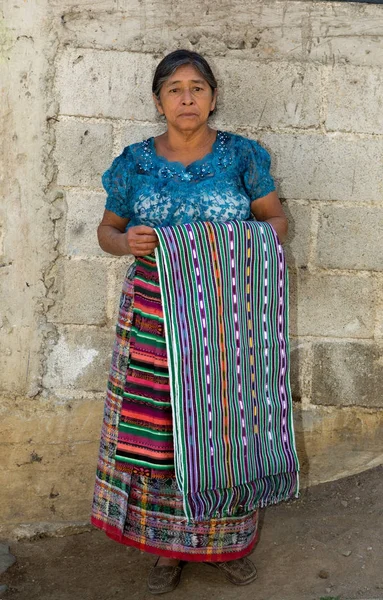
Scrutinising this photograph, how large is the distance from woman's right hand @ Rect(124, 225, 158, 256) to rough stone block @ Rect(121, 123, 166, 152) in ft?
Answer: 2.93

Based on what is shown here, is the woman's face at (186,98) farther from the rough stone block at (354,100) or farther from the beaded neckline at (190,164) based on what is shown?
the rough stone block at (354,100)

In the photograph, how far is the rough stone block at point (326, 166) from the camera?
388 cm

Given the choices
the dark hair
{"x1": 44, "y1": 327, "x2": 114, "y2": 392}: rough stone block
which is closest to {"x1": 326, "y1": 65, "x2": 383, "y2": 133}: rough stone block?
the dark hair

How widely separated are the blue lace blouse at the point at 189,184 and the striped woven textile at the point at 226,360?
0.43 feet

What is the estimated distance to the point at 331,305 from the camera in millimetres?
4008

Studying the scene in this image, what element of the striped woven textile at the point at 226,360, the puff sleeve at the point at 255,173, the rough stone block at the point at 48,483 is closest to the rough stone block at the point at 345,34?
the puff sleeve at the point at 255,173

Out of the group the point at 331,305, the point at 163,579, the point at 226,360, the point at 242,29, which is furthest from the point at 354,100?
the point at 163,579

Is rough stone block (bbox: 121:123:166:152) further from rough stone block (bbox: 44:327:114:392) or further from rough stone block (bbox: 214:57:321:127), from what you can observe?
rough stone block (bbox: 44:327:114:392)

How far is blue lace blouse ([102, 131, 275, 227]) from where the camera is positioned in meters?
3.18

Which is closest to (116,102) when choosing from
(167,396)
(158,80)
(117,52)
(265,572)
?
(117,52)

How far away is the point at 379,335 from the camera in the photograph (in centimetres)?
404

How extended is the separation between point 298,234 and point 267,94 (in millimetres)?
687

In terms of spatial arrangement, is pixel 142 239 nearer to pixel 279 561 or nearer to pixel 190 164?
pixel 190 164

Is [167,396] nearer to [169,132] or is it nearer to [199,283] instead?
[199,283]
